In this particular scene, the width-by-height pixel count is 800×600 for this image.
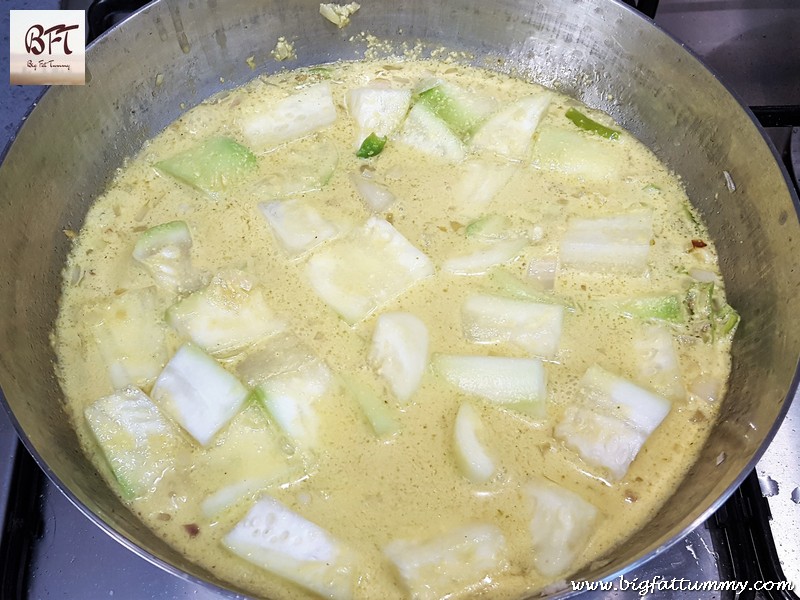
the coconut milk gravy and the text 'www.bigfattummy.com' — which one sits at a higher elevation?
the coconut milk gravy

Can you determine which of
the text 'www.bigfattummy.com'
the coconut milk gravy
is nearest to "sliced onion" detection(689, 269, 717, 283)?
the coconut milk gravy

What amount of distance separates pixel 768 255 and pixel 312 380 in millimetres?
1241

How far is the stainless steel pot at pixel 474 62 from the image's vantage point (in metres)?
1.46

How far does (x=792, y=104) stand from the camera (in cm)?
230

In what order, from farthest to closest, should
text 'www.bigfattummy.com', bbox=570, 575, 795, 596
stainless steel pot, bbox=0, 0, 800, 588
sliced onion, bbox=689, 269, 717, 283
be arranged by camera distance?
sliced onion, bbox=689, 269, 717, 283 → text 'www.bigfattummy.com', bbox=570, 575, 795, 596 → stainless steel pot, bbox=0, 0, 800, 588

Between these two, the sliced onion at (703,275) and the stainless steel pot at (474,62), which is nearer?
the stainless steel pot at (474,62)

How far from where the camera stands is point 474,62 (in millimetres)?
2342

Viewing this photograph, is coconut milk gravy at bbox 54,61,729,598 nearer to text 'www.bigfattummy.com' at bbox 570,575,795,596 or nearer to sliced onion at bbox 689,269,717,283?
sliced onion at bbox 689,269,717,283

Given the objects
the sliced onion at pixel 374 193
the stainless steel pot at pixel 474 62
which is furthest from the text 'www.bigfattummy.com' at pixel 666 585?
the sliced onion at pixel 374 193

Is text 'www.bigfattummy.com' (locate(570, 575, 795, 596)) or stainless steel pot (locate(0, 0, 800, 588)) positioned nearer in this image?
stainless steel pot (locate(0, 0, 800, 588))

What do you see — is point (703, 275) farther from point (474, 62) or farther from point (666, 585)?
point (474, 62)

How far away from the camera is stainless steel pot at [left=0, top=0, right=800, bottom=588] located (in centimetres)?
146

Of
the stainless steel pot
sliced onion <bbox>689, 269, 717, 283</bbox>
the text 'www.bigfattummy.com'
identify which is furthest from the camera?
sliced onion <bbox>689, 269, 717, 283</bbox>

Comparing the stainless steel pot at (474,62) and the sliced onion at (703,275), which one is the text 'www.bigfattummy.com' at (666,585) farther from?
the sliced onion at (703,275)
